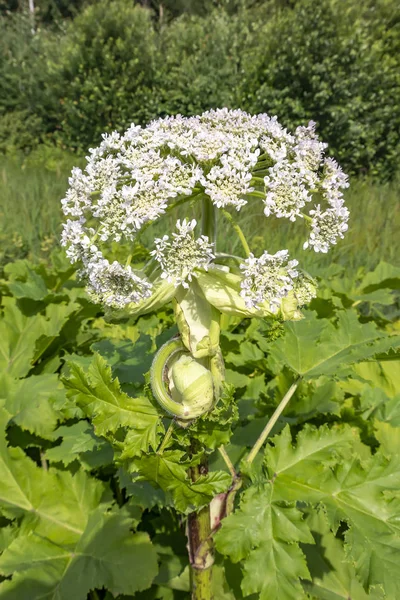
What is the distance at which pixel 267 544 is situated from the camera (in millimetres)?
1097


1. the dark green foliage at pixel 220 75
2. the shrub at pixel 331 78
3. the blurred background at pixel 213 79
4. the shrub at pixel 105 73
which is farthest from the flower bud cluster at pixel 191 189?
the shrub at pixel 105 73

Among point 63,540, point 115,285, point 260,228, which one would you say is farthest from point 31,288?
point 260,228

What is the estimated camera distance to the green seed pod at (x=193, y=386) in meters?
0.99

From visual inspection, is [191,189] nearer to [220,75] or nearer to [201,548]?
[201,548]

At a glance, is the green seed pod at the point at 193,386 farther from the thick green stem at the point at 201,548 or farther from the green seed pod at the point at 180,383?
the thick green stem at the point at 201,548

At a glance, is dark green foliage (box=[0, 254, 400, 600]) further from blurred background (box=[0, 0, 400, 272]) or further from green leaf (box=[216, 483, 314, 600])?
blurred background (box=[0, 0, 400, 272])

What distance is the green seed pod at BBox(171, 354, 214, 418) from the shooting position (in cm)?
99

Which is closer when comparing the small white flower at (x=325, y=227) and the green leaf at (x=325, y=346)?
the small white flower at (x=325, y=227)

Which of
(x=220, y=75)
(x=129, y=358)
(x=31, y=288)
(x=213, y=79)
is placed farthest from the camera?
(x=220, y=75)

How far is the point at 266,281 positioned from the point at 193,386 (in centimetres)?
29

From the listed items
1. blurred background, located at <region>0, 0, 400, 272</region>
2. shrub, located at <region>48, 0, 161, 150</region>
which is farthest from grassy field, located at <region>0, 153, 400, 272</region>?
shrub, located at <region>48, 0, 161, 150</region>

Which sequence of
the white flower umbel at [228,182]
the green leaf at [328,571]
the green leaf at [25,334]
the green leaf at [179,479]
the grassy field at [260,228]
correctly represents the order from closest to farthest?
the white flower umbel at [228,182]
the green leaf at [179,479]
the green leaf at [328,571]
the green leaf at [25,334]
the grassy field at [260,228]

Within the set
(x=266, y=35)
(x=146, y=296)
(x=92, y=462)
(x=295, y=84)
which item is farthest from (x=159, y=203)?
Result: (x=266, y=35)

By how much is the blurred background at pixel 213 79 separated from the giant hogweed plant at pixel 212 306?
6.40 metres
